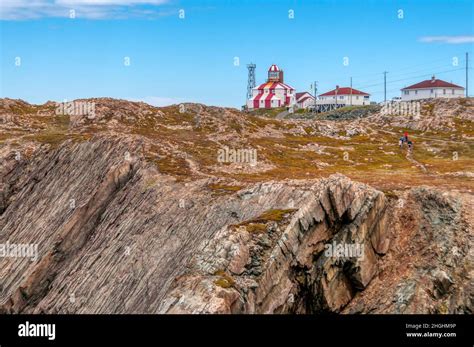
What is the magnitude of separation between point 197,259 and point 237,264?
3.43 m

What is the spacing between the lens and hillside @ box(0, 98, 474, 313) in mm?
54781

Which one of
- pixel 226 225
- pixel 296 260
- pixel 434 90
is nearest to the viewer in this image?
pixel 296 260

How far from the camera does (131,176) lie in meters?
80.8

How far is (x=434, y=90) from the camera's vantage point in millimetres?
186375

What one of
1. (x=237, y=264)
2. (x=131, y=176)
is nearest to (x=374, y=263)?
(x=237, y=264)

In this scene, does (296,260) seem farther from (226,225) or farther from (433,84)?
(433,84)

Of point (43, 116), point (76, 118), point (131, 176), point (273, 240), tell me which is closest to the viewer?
point (273, 240)

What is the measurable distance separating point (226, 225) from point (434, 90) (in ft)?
466

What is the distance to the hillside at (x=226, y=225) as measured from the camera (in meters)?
54.8

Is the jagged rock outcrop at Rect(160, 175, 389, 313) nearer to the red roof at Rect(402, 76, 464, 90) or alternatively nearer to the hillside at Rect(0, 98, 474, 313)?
the hillside at Rect(0, 98, 474, 313)

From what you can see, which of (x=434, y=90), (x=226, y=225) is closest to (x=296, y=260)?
(x=226, y=225)

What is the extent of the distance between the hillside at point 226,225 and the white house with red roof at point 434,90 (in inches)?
3267

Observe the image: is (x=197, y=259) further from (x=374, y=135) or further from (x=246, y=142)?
(x=374, y=135)

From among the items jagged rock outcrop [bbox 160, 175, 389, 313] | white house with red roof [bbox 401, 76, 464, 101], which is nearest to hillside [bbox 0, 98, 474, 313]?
jagged rock outcrop [bbox 160, 175, 389, 313]
